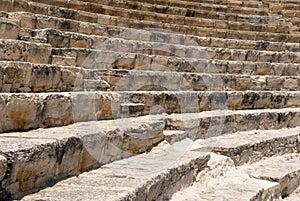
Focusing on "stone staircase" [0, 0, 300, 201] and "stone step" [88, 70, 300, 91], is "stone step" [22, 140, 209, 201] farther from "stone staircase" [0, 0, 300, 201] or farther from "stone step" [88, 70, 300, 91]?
"stone step" [88, 70, 300, 91]

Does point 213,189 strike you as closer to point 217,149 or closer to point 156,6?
point 217,149

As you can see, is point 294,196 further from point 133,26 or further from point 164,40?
point 133,26

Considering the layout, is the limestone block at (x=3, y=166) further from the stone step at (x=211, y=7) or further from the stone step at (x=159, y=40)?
the stone step at (x=211, y=7)

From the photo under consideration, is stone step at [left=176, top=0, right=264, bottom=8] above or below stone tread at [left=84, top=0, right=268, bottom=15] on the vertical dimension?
above

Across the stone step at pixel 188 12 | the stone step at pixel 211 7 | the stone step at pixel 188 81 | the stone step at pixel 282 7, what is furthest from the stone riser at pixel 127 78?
the stone step at pixel 282 7

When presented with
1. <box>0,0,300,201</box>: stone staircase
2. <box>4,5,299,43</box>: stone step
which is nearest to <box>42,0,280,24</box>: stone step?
<box>0,0,300,201</box>: stone staircase

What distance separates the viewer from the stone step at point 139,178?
290 cm

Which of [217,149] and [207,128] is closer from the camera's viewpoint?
[217,149]

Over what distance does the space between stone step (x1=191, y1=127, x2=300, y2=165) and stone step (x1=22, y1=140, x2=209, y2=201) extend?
1.90 feet

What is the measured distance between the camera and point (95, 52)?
570cm

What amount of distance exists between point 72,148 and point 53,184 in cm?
30

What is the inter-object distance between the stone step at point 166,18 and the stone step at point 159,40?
0.82 m

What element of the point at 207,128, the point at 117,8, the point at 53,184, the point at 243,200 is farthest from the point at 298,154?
the point at 53,184

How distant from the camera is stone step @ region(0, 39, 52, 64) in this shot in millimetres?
3961
